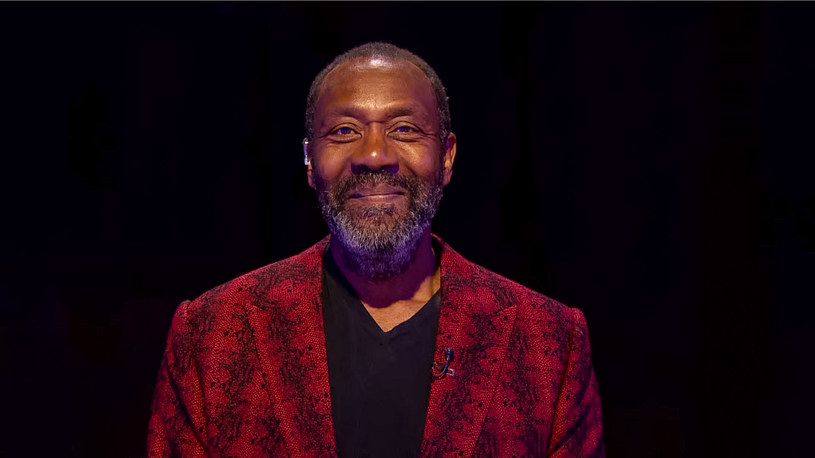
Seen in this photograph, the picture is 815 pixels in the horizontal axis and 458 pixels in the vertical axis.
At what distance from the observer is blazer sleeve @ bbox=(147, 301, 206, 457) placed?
4.91 feet

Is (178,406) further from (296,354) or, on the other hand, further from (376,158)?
(376,158)

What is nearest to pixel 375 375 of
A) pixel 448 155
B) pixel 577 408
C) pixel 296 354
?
pixel 296 354

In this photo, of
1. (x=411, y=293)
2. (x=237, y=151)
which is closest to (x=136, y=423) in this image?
(x=237, y=151)

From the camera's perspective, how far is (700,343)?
6.95 feet

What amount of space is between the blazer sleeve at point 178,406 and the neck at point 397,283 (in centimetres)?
43

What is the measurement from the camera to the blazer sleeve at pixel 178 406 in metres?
1.50

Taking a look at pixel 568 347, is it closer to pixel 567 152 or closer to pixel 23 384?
pixel 567 152

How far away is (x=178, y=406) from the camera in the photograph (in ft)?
5.03

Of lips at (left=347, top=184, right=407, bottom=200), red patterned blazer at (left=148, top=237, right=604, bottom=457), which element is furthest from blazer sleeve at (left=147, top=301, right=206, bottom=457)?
lips at (left=347, top=184, right=407, bottom=200)

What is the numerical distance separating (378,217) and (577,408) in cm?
69

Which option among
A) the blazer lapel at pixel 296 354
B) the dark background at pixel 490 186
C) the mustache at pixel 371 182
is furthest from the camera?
the dark background at pixel 490 186

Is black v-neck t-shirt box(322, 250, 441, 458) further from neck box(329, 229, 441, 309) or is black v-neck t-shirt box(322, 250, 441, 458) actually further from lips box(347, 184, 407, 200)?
lips box(347, 184, 407, 200)

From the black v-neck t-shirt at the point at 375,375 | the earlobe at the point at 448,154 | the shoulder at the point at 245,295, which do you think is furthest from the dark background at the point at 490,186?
the black v-neck t-shirt at the point at 375,375

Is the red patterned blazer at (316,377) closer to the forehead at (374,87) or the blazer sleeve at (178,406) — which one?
the blazer sleeve at (178,406)
